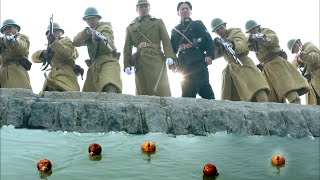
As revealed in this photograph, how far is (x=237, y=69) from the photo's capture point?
297 inches

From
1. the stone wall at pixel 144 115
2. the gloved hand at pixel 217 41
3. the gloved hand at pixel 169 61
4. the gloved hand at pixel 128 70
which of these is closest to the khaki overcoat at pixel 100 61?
the gloved hand at pixel 128 70

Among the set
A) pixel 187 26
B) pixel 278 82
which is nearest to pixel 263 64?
pixel 278 82

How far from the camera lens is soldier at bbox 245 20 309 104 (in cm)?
758

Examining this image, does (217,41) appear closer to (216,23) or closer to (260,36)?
(216,23)

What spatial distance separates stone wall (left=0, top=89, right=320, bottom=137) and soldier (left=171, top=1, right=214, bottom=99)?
1397mm

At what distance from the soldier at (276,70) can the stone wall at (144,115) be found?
1712 mm

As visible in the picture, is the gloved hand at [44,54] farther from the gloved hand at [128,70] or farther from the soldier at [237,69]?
the soldier at [237,69]

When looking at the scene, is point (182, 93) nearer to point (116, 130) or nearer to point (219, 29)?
point (219, 29)

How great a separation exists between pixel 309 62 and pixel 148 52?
3.11 metres

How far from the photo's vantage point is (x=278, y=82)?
7.81 meters

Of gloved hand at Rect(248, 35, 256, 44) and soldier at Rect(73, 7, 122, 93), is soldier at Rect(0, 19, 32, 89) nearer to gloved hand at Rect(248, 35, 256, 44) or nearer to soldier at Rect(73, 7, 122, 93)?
soldier at Rect(73, 7, 122, 93)

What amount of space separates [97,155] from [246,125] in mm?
2271

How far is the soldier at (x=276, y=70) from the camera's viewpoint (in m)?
7.58

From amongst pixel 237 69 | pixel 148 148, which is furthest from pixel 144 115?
pixel 237 69
